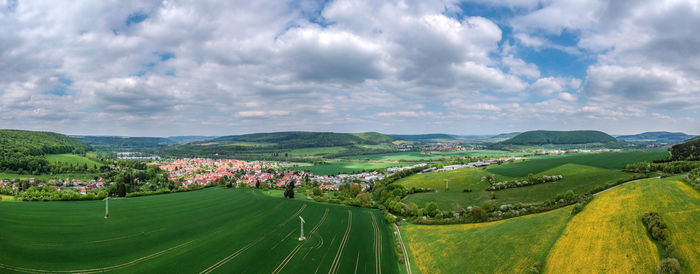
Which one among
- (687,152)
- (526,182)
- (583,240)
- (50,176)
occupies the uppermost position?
(687,152)

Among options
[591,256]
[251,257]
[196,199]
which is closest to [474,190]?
[591,256]

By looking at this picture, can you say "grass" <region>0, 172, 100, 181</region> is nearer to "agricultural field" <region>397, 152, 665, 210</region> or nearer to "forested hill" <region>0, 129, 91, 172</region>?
"forested hill" <region>0, 129, 91, 172</region>

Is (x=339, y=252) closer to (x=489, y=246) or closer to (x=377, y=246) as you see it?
(x=377, y=246)

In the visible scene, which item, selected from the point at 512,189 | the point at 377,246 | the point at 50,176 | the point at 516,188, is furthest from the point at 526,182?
the point at 50,176

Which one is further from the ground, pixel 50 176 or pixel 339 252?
pixel 339 252

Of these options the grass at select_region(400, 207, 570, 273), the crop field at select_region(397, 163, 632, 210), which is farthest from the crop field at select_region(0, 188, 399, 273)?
the crop field at select_region(397, 163, 632, 210)

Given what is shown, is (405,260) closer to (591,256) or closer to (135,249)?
(591,256)

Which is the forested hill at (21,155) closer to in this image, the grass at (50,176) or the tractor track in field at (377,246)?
the grass at (50,176)
